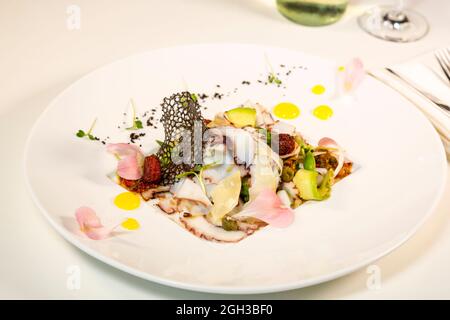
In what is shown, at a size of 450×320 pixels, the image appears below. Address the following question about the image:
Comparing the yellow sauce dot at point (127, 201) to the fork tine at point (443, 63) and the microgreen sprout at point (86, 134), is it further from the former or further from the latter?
the fork tine at point (443, 63)

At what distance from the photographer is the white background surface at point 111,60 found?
3.68ft

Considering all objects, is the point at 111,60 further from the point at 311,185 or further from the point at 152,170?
the point at 311,185

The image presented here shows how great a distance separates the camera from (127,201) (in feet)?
3.93

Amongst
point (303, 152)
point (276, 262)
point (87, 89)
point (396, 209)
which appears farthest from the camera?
point (87, 89)

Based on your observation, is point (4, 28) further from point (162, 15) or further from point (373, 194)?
point (373, 194)

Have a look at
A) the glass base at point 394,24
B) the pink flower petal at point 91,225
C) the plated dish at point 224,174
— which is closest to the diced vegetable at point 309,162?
the plated dish at point 224,174

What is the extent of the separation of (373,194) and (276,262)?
10.8 inches

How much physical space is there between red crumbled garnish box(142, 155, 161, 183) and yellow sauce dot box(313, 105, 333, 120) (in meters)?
0.41

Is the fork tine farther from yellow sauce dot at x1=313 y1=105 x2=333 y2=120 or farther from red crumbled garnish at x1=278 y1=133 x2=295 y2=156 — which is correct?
red crumbled garnish at x1=278 y1=133 x2=295 y2=156

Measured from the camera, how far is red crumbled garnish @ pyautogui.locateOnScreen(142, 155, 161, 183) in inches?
48.5

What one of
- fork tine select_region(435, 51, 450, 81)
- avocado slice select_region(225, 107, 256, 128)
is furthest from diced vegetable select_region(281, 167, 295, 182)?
fork tine select_region(435, 51, 450, 81)

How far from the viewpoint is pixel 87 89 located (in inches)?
55.9

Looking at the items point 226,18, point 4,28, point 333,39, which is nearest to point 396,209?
point 333,39

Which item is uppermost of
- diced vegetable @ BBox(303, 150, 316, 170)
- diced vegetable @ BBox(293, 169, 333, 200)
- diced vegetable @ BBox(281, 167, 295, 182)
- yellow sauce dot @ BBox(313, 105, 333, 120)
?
yellow sauce dot @ BBox(313, 105, 333, 120)
